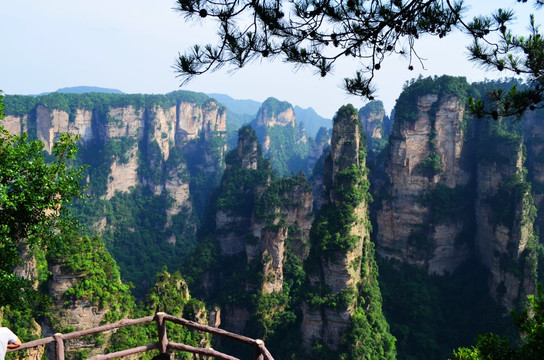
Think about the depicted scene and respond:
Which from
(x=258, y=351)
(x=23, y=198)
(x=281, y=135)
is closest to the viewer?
(x=258, y=351)

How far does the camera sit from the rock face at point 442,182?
34406 millimetres

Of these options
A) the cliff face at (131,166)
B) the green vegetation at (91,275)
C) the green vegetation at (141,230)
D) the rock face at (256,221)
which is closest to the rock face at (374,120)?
the cliff face at (131,166)

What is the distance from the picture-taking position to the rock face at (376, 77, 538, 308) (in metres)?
34.4

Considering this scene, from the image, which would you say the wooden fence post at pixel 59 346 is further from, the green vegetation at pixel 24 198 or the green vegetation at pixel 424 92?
the green vegetation at pixel 424 92

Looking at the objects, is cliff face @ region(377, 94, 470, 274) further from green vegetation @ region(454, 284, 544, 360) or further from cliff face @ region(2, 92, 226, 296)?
cliff face @ region(2, 92, 226, 296)

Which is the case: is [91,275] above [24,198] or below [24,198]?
below

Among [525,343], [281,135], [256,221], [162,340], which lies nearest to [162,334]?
[162,340]

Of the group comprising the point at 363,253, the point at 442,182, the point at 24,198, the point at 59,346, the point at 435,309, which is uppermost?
the point at 24,198

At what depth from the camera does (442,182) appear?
Answer: 35688 millimetres

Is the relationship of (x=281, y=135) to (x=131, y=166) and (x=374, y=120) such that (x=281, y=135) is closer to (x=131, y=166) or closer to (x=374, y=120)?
(x=374, y=120)

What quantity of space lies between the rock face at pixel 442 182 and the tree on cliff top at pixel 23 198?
3120 centimetres

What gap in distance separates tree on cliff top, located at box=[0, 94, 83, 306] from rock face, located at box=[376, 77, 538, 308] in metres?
31.2

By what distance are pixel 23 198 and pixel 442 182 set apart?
34.1 meters

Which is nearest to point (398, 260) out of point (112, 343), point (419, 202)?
point (419, 202)
